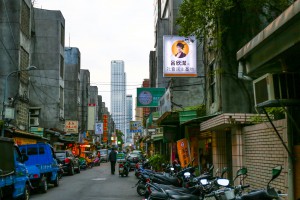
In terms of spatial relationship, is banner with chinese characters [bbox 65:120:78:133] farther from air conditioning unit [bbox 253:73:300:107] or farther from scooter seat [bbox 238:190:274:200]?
scooter seat [bbox 238:190:274:200]

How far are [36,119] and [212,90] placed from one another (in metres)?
26.5

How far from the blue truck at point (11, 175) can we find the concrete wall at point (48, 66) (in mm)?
35987

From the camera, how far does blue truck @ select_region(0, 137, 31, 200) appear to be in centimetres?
1149

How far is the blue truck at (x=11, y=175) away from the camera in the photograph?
1149cm

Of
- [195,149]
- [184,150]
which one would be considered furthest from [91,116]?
[184,150]

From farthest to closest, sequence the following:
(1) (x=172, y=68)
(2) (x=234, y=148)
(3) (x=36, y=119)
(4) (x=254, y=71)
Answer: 1. (3) (x=36, y=119)
2. (1) (x=172, y=68)
3. (2) (x=234, y=148)
4. (4) (x=254, y=71)

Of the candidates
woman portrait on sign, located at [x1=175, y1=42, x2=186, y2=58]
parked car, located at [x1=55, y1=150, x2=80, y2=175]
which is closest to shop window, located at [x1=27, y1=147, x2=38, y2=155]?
parked car, located at [x1=55, y1=150, x2=80, y2=175]

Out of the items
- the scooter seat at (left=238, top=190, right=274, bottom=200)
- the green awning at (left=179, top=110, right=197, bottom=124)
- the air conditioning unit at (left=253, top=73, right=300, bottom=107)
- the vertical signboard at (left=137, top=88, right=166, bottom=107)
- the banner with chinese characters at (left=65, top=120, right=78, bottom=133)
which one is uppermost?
the vertical signboard at (left=137, top=88, right=166, bottom=107)

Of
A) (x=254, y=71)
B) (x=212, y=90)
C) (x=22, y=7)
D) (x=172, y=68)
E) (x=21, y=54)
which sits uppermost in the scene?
(x=22, y=7)

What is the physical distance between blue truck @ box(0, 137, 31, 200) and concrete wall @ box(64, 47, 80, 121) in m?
50.2

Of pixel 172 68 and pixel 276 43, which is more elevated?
pixel 172 68

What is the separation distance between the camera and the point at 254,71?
7090 mm

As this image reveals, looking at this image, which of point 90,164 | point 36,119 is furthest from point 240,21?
point 90,164

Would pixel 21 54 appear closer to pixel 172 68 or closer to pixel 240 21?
pixel 172 68
